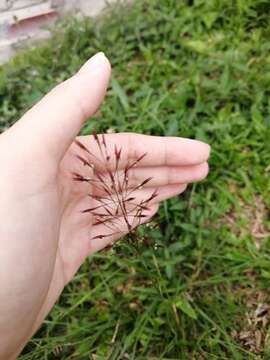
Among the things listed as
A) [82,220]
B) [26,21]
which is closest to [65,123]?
[82,220]

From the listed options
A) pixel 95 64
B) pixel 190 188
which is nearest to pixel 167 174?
pixel 190 188

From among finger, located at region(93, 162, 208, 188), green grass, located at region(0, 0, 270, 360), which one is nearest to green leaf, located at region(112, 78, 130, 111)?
green grass, located at region(0, 0, 270, 360)

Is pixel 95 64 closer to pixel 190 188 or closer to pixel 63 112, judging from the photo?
pixel 63 112

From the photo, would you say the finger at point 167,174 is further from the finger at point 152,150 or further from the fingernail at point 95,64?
the fingernail at point 95,64

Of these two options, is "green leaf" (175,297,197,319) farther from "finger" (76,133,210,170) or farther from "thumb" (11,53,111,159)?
"thumb" (11,53,111,159)

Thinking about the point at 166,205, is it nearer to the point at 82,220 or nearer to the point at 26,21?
the point at 82,220

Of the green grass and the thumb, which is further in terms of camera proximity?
the green grass

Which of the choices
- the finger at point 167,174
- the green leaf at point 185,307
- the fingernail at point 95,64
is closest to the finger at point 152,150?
the finger at point 167,174
